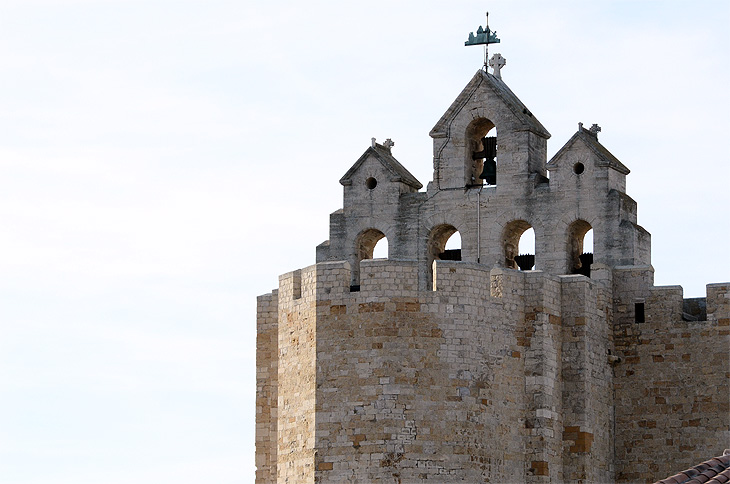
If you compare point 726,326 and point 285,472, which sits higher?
point 726,326

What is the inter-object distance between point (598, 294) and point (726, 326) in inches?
99.7

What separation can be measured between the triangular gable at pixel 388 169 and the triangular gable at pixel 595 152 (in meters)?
3.03

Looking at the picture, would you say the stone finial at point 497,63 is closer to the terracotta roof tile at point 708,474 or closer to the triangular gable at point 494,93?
the triangular gable at point 494,93

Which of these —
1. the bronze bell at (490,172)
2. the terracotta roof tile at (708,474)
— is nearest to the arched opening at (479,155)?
the bronze bell at (490,172)

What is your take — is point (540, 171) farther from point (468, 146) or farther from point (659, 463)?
point (659, 463)

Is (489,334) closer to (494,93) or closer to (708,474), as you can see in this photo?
(494,93)

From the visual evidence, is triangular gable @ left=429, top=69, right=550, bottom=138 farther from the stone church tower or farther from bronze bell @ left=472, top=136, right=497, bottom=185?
bronze bell @ left=472, top=136, right=497, bottom=185

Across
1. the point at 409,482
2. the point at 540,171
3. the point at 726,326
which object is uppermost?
the point at 540,171

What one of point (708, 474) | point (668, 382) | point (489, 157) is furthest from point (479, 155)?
point (708, 474)

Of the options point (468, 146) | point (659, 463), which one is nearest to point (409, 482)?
point (659, 463)

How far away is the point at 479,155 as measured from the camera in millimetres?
48656

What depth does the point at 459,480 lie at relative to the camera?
42.4 metres

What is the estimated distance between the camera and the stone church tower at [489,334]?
140ft

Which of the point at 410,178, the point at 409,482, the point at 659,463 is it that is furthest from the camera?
the point at 410,178
